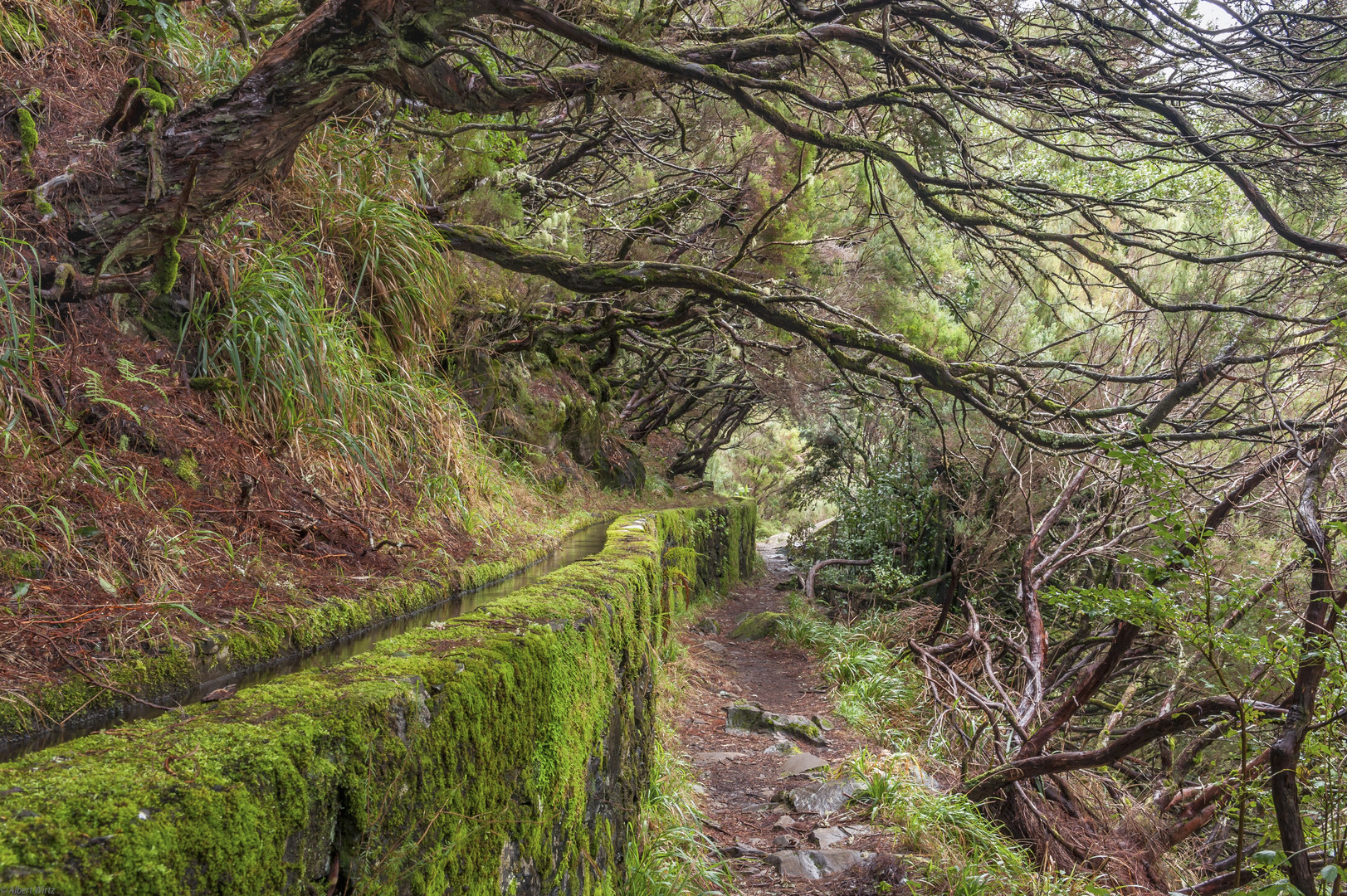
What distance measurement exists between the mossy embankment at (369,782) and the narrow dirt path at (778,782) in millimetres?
1766

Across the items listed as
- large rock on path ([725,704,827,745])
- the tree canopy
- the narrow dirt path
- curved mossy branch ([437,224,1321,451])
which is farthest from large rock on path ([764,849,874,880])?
curved mossy branch ([437,224,1321,451])

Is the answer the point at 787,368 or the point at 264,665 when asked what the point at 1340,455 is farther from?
the point at 264,665

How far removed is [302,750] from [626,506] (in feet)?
28.4

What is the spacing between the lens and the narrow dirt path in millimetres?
4336

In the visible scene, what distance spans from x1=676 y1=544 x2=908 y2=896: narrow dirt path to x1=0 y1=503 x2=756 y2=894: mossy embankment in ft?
5.80

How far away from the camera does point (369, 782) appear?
1436 millimetres

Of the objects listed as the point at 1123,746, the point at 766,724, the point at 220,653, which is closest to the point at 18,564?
the point at 220,653

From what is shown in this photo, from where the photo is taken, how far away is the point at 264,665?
227 centimetres

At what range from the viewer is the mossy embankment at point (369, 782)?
1.01 metres

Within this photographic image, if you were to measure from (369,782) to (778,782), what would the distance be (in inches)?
197

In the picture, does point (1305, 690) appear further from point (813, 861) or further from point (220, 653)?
point (220, 653)

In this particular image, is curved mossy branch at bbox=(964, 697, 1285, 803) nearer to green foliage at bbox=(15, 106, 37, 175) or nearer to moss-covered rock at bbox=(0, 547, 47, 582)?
moss-covered rock at bbox=(0, 547, 47, 582)

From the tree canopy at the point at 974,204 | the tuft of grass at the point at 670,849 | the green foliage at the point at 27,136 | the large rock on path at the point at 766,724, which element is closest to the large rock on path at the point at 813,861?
the tuft of grass at the point at 670,849

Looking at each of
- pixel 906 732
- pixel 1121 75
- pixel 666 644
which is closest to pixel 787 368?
pixel 666 644
